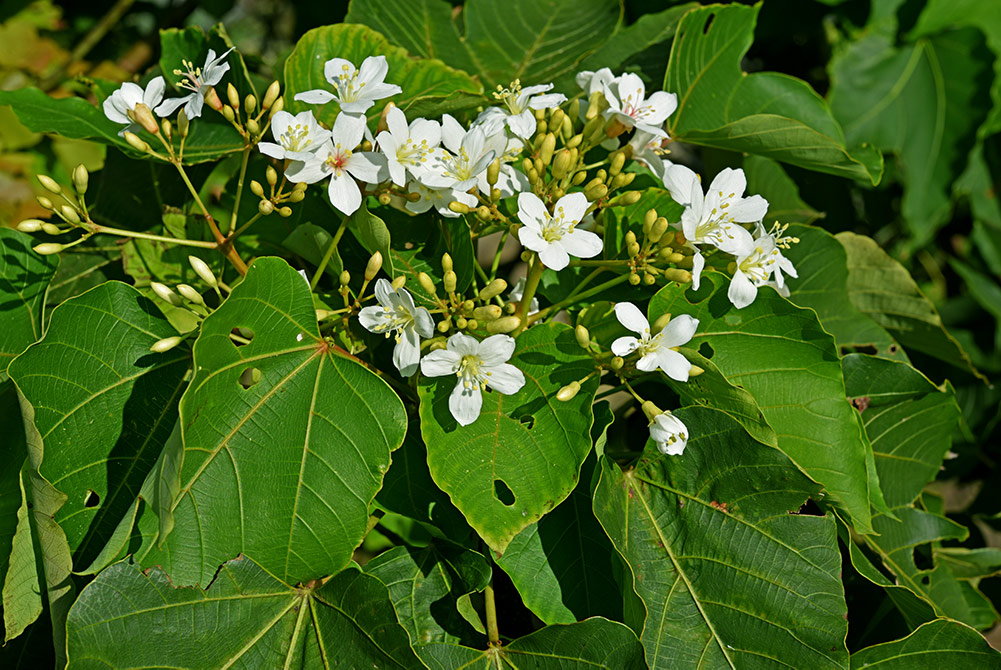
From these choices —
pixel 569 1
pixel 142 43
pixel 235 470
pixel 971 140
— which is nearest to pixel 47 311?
pixel 235 470

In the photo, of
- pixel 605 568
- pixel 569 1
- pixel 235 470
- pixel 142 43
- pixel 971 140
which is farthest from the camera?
pixel 142 43

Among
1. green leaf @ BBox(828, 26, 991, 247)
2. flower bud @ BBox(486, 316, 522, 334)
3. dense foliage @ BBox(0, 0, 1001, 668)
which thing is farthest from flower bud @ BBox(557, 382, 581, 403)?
green leaf @ BBox(828, 26, 991, 247)

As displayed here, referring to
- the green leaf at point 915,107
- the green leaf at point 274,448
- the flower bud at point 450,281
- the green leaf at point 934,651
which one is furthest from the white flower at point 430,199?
the green leaf at point 915,107

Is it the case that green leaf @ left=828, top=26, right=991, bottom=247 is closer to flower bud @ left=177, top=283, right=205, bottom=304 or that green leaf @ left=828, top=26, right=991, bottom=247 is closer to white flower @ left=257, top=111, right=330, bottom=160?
white flower @ left=257, top=111, right=330, bottom=160

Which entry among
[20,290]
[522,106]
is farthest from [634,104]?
[20,290]

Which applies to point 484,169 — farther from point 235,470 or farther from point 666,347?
point 235,470

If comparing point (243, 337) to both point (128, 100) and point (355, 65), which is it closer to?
point (128, 100)
